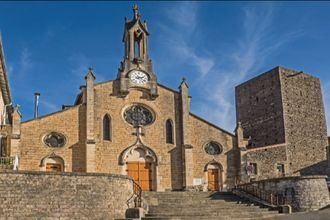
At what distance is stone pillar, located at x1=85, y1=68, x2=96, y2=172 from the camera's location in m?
27.0

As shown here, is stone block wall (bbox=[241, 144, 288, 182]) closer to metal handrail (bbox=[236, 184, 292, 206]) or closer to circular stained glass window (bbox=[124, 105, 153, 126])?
metal handrail (bbox=[236, 184, 292, 206])

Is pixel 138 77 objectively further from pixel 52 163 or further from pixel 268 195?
pixel 268 195

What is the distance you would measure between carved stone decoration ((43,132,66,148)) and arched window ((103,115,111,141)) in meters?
2.72

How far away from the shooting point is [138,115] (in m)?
30.2

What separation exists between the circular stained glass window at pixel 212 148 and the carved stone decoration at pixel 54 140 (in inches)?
394

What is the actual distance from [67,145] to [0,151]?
3933mm

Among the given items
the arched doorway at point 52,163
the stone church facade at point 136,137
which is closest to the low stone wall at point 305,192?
the stone church facade at point 136,137

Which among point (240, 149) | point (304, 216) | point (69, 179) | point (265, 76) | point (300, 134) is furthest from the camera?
point (265, 76)

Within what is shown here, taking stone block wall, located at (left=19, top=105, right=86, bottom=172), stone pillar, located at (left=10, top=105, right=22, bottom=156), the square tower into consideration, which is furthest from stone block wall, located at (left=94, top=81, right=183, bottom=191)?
the square tower

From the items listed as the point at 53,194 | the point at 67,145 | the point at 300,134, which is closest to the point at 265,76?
the point at 300,134

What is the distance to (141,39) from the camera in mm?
32531

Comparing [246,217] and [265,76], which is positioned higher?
[265,76]

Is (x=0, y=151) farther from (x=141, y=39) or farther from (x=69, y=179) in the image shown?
(x=141, y=39)

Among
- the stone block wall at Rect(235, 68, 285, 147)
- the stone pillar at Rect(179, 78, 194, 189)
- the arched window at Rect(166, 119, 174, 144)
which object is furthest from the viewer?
the stone block wall at Rect(235, 68, 285, 147)
